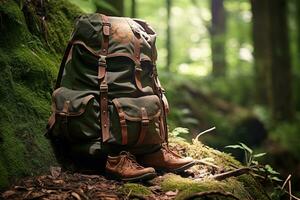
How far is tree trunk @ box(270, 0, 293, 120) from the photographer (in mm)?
11312

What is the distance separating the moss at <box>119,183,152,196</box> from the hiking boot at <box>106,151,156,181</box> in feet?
0.21

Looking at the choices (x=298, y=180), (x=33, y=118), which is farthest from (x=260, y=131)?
(x=33, y=118)

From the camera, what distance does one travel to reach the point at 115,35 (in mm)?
3199

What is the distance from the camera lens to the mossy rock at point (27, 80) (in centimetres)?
304

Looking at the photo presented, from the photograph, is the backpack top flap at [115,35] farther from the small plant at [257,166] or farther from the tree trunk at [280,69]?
the tree trunk at [280,69]

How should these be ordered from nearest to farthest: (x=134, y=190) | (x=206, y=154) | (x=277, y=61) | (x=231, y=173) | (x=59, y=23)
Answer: (x=134, y=190), (x=231, y=173), (x=206, y=154), (x=59, y=23), (x=277, y=61)

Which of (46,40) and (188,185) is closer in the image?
(188,185)

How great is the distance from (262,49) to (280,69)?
81 cm

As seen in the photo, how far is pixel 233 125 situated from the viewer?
1019 cm

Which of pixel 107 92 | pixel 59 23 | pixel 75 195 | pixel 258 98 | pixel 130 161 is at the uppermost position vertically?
pixel 59 23

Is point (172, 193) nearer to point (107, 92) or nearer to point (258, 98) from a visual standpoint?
point (107, 92)

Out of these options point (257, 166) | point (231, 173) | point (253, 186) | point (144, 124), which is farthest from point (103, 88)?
point (253, 186)

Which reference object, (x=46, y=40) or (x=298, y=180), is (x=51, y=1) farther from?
(x=298, y=180)

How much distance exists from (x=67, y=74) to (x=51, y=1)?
1501mm
